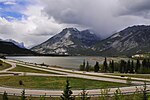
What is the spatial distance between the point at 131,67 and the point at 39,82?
93193mm

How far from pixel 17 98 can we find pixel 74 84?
80.9 feet

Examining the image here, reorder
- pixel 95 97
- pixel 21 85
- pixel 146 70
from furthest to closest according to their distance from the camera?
1. pixel 146 70
2. pixel 21 85
3. pixel 95 97

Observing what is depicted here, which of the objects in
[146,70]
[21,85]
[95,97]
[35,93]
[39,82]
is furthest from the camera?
[146,70]

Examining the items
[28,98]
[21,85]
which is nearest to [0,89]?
[21,85]

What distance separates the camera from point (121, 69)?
169375 millimetres

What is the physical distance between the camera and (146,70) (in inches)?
6334

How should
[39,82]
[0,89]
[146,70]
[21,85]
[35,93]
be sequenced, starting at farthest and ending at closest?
1. [146,70]
2. [39,82]
3. [21,85]
4. [0,89]
5. [35,93]

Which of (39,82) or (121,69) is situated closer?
(39,82)

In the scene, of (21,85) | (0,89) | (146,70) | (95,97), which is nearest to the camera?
(95,97)

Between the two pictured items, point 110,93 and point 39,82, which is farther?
point 39,82

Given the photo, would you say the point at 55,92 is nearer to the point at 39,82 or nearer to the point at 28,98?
the point at 28,98

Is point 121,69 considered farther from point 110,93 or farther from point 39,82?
point 110,93

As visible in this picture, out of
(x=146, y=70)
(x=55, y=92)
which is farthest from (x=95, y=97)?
(x=146, y=70)

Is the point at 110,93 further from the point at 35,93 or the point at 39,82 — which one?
the point at 39,82
